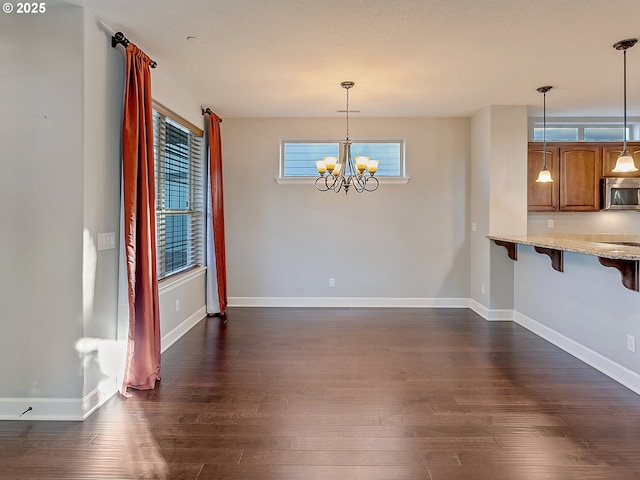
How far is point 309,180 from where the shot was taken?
18.0ft

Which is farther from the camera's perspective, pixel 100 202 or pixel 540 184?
pixel 540 184

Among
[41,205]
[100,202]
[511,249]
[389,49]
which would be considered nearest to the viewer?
[41,205]

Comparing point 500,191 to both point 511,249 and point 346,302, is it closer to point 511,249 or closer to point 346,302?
point 511,249

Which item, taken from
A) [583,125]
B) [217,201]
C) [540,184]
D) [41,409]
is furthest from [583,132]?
[41,409]

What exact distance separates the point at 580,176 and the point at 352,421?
461 centimetres

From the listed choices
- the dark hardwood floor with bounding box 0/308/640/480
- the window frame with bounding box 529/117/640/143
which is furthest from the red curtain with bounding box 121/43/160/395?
the window frame with bounding box 529/117/640/143

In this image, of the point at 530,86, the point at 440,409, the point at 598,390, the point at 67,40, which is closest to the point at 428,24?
the point at 530,86

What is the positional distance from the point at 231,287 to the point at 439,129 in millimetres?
3677

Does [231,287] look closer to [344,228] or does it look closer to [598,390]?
[344,228]

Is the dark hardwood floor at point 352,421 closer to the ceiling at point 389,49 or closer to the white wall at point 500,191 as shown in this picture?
the white wall at point 500,191

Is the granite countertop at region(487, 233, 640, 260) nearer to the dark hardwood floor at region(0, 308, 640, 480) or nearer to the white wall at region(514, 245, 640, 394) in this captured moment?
the white wall at region(514, 245, 640, 394)

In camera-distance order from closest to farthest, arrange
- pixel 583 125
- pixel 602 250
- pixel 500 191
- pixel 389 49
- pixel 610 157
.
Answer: pixel 602 250
pixel 389 49
pixel 500 191
pixel 610 157
pixel 583 125

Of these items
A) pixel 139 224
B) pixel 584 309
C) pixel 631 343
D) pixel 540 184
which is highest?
pixel 540 184

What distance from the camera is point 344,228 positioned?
5562mm
